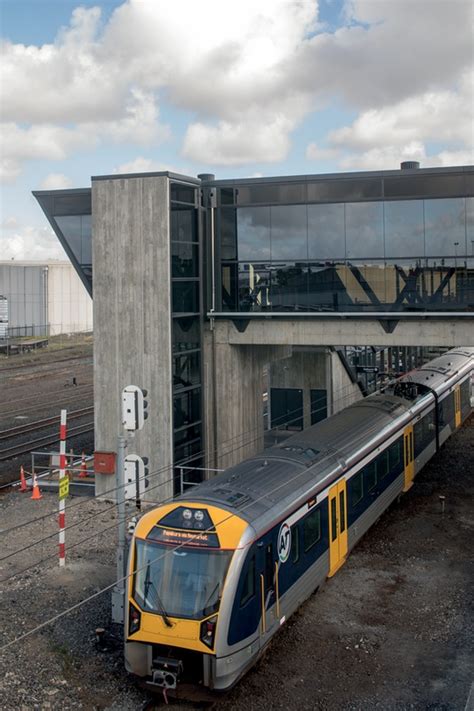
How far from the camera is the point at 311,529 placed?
1332cm

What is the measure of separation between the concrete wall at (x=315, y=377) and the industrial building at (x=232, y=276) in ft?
22.7

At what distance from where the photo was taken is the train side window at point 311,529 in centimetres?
1306

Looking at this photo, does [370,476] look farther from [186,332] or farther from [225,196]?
[225,196]

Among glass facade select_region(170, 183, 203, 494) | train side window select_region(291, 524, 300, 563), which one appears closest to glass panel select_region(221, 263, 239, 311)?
glass facade select_region(170, 183, 203, 494)

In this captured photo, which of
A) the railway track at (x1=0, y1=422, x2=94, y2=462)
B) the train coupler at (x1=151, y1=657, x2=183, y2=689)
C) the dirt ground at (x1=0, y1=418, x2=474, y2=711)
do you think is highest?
the railway track at (x1=0, y1=422, x2=94, y2=462)

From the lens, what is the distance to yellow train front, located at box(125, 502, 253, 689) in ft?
33.6

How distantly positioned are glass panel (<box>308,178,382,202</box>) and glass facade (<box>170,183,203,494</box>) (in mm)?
3352

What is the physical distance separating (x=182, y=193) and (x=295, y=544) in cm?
1110

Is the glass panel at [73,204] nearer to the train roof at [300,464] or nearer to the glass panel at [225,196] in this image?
the glass panel at [225,196]

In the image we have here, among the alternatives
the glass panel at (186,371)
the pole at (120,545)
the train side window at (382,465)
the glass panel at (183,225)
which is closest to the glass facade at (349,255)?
the glass panel at (183,225)

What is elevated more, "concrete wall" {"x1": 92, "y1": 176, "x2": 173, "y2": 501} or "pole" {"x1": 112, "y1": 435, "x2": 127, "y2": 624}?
"concrete wall" {"x1": 92, "y1": 176, "x2": 173, "y2": 501}

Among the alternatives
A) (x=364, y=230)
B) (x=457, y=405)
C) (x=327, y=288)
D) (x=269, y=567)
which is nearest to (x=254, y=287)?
(x=327, y=288)

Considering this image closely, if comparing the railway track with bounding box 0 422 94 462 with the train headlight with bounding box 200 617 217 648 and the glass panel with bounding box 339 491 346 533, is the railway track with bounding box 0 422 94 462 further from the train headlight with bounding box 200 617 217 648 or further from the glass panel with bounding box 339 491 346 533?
the train headlight with bounding box 200 617 217 648

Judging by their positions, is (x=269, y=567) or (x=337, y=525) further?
(x=337, y=525)
